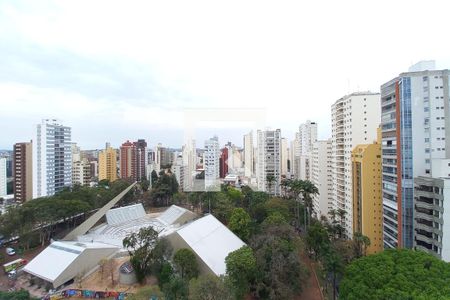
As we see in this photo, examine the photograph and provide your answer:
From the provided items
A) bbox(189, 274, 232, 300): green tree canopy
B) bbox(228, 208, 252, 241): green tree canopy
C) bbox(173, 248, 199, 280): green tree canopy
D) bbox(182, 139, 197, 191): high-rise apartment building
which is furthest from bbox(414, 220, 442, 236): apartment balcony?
bbox(182, 139, 197, 191): high-rise apartment building

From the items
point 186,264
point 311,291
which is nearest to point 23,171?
point 186,264

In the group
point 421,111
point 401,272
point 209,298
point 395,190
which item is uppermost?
point 421,111

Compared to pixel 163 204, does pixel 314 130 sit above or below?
above

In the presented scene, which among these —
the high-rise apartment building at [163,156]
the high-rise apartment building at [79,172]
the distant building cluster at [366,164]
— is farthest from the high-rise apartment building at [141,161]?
the high-rise apartment building at [79,172]

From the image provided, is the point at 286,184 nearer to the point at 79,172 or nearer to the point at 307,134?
the point at 307,134

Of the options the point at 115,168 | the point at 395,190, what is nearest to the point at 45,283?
the point at 395,190

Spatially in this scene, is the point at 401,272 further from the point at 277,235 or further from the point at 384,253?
the point at 277,235

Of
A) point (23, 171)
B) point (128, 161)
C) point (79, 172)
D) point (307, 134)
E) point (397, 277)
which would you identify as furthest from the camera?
point (128, 161)
